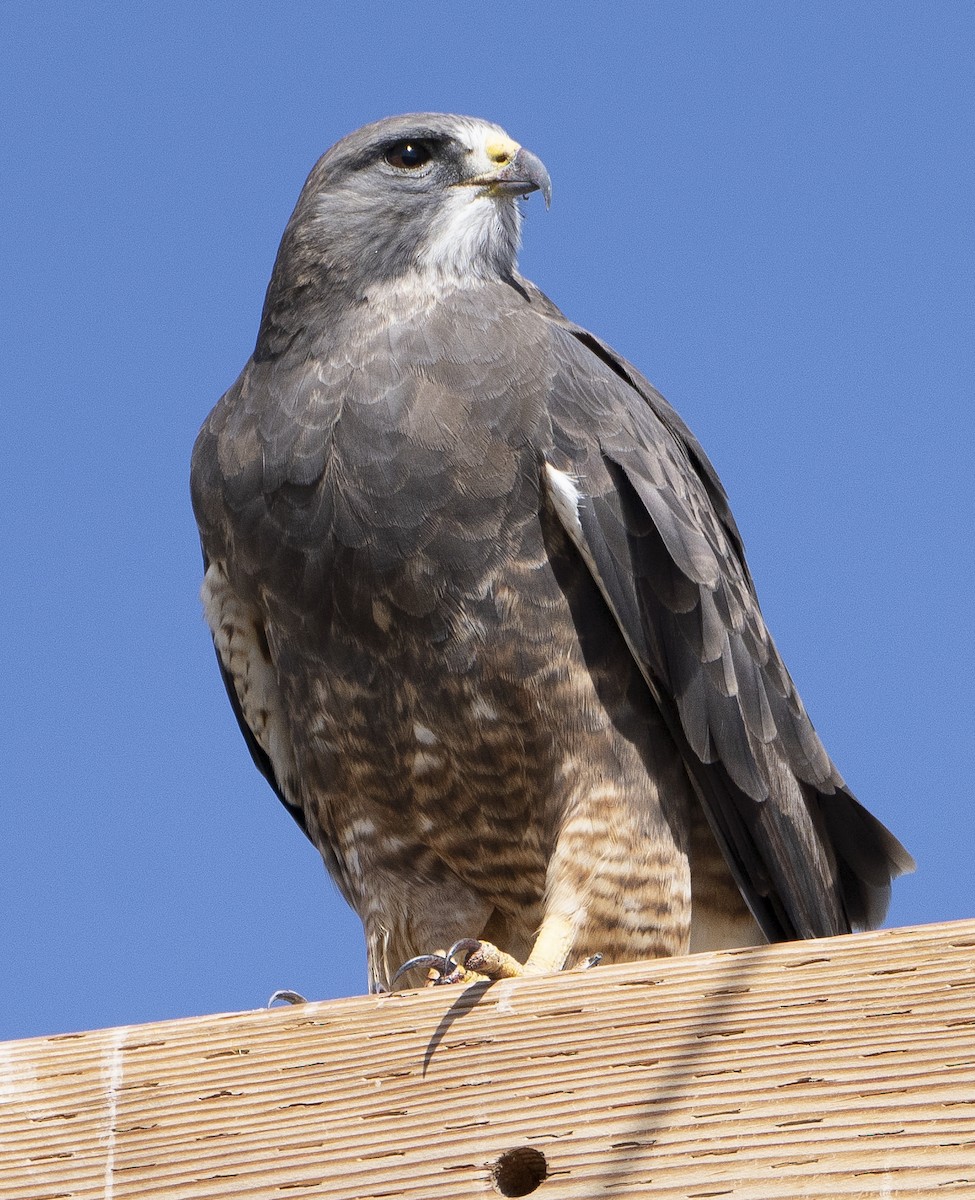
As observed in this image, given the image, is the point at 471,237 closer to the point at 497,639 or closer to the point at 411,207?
the point at 411,207

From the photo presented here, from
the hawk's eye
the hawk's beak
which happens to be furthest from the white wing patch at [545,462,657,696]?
the hawk's eye

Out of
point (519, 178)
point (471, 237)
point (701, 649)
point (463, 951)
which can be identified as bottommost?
point (463, 951)

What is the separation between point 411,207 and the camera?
434 centimetres

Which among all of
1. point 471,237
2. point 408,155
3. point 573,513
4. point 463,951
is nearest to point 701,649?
point 573,513

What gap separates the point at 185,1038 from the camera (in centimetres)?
236

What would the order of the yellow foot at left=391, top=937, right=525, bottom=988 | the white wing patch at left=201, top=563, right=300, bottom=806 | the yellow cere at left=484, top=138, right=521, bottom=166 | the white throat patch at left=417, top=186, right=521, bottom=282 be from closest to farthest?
the yellow foot at left=391, top=937, right=525, bottom=988, the white wing patch at left=201, top=563, right=300, bottom=806, the white throat patch at left=417, top=186, right=521, bottom=282, the yellow cere at left=484, top=138, right=521, bottom=166

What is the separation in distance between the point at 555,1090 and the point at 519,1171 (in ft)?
0.36

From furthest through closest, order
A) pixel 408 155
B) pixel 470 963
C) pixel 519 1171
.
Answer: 1. pixel 408 155
2. pixel 470 963
3. pixel 519 1171

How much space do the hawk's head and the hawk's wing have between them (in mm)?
406

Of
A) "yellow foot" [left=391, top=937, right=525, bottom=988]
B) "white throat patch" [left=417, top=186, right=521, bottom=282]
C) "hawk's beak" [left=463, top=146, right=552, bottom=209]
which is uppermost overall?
"hawk's beak" [left=463, top=146, right=552, bottom=209]

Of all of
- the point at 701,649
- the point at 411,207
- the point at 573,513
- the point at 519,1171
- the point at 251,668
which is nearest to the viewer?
the point at 519,1171

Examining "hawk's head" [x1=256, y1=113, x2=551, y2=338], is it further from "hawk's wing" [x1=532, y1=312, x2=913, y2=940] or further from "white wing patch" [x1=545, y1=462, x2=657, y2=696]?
"white wing patch" [x1=545, y1=462, x2=657, y2=696]

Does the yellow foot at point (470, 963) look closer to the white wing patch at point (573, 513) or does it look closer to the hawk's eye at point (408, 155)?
the white wing patch at point (573, 513)

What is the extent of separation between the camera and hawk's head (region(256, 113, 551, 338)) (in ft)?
13.9
